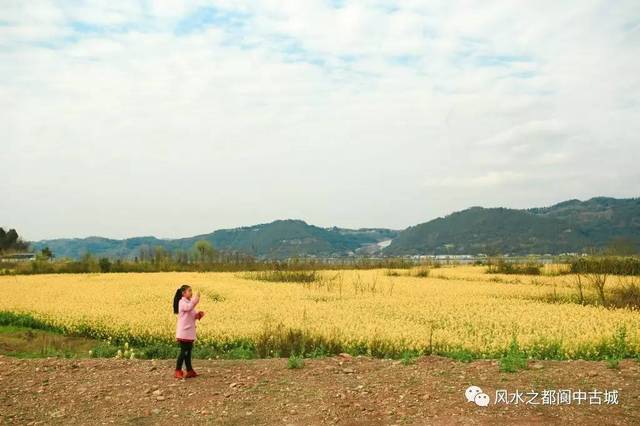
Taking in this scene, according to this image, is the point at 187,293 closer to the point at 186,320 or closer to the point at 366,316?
the point at 186,320

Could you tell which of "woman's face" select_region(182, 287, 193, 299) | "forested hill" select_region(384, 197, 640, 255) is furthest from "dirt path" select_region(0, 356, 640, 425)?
"forested hill" select_region(384, 197, 640, 255)

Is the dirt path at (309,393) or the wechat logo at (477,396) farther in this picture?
the wechat logo at (477,396)

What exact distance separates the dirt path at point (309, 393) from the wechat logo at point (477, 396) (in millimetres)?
93

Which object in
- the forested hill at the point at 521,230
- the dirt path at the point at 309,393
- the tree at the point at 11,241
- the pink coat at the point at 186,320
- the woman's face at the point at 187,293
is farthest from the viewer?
the forested hill at the point at 521,230

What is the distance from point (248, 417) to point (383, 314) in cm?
1339

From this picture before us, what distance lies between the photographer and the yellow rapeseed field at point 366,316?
14508 millimetres

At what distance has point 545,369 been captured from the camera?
960 centimetres

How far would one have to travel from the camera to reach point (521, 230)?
160 meters

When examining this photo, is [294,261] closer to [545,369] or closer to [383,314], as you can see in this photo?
[383,314]

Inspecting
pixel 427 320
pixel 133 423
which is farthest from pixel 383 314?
pixel 133 423

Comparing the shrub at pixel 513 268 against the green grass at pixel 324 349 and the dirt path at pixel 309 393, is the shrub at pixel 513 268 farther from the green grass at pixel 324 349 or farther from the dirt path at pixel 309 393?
the dirt path at pixel 309 393

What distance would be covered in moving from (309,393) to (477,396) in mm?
2536

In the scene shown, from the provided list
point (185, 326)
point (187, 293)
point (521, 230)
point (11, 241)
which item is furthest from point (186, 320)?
point (521, 230)

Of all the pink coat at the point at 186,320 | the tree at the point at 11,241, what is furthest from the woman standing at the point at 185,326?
the tree at the point at 11,241
